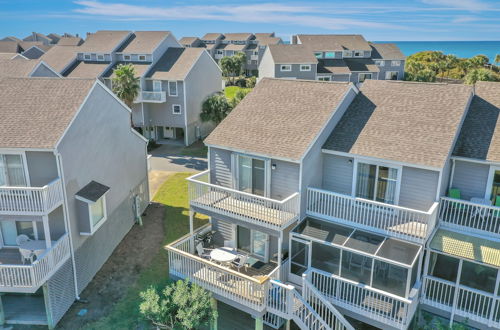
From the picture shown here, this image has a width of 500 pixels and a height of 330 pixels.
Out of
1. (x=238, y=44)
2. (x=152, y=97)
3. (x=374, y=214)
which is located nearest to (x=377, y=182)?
(x=374, y=214)

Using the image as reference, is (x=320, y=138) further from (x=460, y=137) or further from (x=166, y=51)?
(x=166, y=51)

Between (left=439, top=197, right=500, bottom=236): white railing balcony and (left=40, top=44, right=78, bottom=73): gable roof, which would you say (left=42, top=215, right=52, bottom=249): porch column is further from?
(left=40, top=44, right=78, bottom=73): gable roof

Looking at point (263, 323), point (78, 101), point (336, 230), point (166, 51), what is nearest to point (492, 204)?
point (336, 230)

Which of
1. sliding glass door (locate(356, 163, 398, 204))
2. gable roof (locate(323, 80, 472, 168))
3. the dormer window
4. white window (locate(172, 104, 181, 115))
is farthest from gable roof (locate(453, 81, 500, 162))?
white window (locate(172, 104, 181, 115))

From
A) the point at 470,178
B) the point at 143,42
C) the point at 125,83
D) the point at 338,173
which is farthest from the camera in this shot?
the point at 143,42

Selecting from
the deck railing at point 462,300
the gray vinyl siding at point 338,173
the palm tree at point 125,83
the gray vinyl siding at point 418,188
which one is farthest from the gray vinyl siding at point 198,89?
the deck railing at point 462,300

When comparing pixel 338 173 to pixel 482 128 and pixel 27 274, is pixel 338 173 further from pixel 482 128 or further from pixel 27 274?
pixel 27 274

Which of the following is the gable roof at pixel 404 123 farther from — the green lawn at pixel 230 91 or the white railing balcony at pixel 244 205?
the green lawn at pixel 230 91
